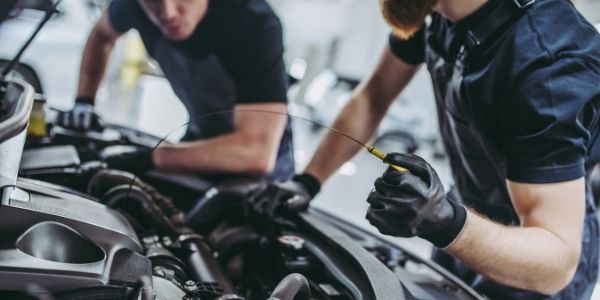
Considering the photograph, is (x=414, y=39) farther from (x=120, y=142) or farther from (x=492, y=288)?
(x=120, y=142)

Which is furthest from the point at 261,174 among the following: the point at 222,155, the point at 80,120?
the point at 80,120

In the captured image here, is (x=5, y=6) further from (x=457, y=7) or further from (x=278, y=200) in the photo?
(x=457, y=7)

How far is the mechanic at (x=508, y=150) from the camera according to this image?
805 mm

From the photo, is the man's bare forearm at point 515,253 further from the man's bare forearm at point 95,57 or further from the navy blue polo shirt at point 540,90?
the man's bare forearm at point 95,57

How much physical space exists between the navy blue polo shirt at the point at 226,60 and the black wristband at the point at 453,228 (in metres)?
0.85

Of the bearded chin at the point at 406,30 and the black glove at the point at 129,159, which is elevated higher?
the bearded chin at the point at 406,30

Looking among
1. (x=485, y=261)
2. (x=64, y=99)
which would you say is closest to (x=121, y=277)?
(x=485, y=261)

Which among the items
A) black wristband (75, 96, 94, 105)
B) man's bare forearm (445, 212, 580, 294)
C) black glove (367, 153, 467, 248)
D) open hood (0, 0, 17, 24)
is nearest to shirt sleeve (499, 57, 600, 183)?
man's bare forearm (445, 212, 580, 294)

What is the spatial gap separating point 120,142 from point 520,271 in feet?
3.58

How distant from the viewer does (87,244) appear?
694mm

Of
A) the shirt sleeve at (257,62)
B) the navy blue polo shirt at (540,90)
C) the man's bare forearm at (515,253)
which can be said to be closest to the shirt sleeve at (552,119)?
the navy blue polo shirt at (540,90)

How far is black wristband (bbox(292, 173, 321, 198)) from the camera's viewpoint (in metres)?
1.25

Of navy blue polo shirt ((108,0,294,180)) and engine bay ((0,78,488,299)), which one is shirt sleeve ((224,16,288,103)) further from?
engine bay ((0,78,488,299))

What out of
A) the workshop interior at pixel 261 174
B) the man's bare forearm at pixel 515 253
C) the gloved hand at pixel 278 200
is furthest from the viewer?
the gloved hand at pixel 278 200
